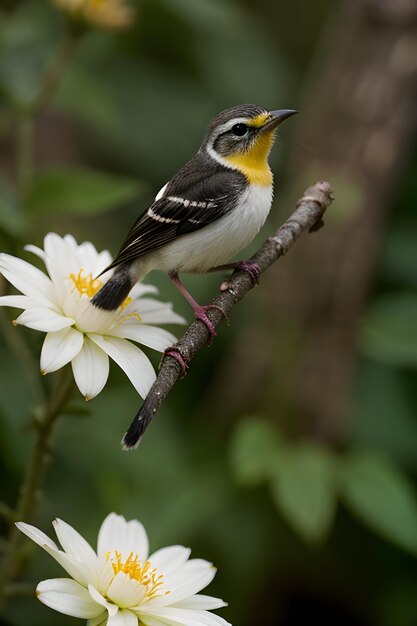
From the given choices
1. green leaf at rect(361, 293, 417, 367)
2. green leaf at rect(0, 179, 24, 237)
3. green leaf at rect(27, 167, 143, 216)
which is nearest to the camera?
green leaf at rect(0, 179, 24, 237)

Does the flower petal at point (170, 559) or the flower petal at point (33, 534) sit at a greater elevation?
the flower petal at point (170, 559)

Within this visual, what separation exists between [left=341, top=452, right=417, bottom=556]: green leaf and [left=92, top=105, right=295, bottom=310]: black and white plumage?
103cm

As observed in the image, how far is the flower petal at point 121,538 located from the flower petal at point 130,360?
0.21 metres

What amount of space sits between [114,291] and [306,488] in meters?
1.19

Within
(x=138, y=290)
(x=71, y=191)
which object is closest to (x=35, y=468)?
(x=138, y=290)

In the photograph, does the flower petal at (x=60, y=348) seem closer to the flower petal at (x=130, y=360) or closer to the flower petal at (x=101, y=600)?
the flower petal at (x=130, y=360)

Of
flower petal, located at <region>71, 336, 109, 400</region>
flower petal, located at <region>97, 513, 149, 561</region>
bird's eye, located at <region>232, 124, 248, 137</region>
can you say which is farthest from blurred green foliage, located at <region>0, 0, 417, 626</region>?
bird's eye, located at <region>232, 124, 248, 137</region>

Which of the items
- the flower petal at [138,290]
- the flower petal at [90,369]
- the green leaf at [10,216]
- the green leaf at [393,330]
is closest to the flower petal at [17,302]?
the flower petal at [90,369]

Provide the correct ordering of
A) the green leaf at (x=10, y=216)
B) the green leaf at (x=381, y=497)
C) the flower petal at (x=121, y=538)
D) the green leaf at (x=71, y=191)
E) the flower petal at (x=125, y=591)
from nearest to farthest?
the flower petal at (x=125, y=591) → the flower petal at (x=121, y=538) → the green leaf at (x=10, y=216) → the green leaf at (x=71, y=191) → the green leaf at (x=381, y=497)

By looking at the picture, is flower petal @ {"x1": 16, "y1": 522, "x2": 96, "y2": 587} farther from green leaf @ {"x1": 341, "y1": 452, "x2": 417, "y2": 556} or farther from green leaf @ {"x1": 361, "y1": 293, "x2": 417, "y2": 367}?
green leaf @ {"x1": 361, "y1": 293, "x2": 417, "y2": 367}

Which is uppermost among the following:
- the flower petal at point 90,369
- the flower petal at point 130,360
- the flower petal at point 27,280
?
the flower petal at point 27,280

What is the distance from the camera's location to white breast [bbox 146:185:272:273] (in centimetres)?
201

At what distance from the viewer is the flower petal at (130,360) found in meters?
1.53

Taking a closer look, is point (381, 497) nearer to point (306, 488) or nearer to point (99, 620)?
point (306, 488)
